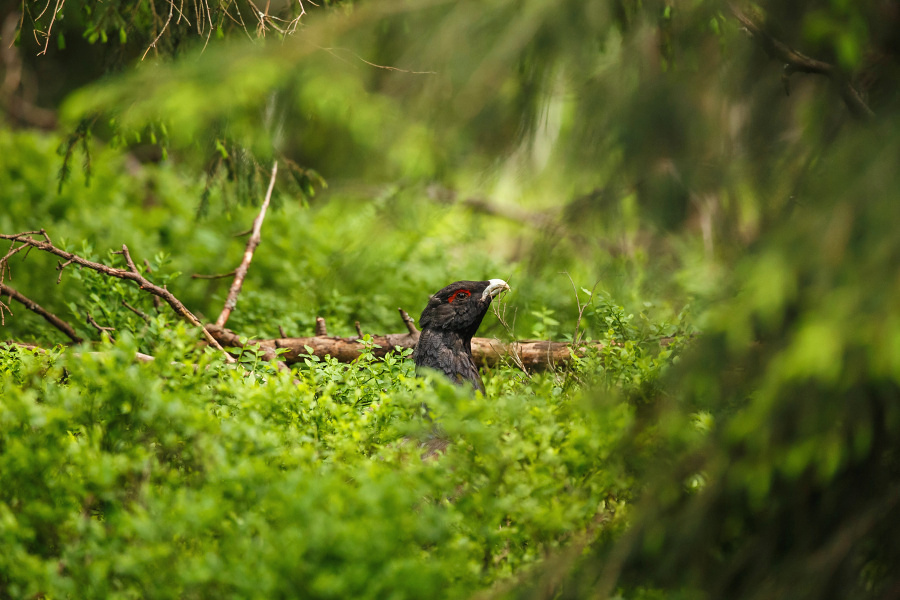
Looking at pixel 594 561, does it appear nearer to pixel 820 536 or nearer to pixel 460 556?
pixel 460 556

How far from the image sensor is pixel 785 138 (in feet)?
8.61

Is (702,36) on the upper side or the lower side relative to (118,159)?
upper

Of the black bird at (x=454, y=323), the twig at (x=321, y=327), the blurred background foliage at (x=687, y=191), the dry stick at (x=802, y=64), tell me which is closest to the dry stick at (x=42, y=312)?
the twig at (x=321, y=327)

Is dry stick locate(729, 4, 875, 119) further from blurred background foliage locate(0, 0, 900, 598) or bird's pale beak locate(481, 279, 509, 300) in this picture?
bird's pale beak locate(481, 279, 509, 300)

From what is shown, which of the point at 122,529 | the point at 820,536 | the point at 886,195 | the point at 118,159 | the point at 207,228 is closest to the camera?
the point at 886,195

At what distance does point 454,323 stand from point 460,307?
0.41 ft

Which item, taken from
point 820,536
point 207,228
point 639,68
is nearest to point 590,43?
point 639,68

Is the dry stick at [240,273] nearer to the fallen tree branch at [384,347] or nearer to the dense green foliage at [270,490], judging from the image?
the fallen tree branch at [384,347]

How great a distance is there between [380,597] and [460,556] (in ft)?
1.35

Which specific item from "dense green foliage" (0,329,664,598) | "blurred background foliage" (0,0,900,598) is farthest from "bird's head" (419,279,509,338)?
"blurred background foliage" (0,0,900,598)

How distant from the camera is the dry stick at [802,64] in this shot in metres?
2.44

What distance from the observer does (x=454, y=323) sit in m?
5.24

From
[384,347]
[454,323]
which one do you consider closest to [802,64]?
[454,323]

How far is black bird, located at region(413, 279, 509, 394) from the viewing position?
520cm
